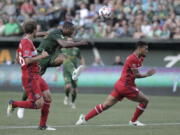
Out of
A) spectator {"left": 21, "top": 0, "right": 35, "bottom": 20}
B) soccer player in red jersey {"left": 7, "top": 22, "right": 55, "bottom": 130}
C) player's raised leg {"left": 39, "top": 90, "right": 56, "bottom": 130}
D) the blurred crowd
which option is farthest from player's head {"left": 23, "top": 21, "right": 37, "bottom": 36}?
spectator {"left": 21, "top": 0, "right": 35, "bottom": 20}

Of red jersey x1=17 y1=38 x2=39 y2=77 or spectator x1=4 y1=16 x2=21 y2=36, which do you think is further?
spectator x1=4 y1=16 x2=21 y2=36

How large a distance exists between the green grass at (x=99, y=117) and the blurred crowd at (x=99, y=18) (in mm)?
3464

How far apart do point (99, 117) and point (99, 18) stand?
35.1 ft

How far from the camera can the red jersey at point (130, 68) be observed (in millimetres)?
14148

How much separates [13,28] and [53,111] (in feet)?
33.9

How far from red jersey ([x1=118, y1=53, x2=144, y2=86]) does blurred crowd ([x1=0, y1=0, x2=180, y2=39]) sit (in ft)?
40.4

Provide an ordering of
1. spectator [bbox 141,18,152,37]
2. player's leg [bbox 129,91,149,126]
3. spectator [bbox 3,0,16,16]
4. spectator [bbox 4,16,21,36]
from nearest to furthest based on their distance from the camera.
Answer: player's leg [bbox 129,91,149,126] < spectator [bbox 141,18,152,37] < spectator [bbox 4,16,21,36] < spectator [bbox 3,0,16,16]

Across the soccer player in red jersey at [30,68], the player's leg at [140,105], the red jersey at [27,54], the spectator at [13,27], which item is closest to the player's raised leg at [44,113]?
the soccer player in red jersey at [30,68]

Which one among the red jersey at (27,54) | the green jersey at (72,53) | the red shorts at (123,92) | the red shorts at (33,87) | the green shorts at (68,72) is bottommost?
the green shorts at (68,72)

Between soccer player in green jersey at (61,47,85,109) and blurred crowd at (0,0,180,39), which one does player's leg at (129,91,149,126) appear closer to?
soccer player in green jersey at (61,47,85,109)

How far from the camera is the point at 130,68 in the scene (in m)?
14.2

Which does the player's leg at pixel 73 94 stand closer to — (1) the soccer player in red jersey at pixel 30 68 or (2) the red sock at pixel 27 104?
(2) the red sock at pixel 27 104

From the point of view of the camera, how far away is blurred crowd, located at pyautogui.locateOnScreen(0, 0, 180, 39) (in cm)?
2680

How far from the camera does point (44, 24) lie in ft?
92.0
